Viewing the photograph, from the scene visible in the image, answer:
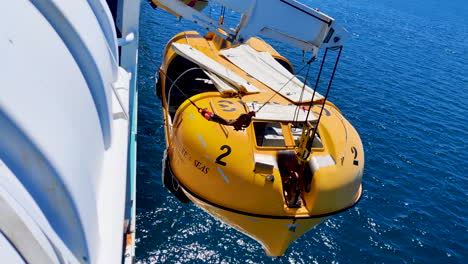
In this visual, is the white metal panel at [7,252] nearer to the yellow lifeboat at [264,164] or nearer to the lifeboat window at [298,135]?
the yellow lifeboat at [264,164]

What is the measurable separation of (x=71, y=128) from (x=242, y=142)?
544cm

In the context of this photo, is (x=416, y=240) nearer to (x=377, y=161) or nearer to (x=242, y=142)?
(x=377, y=161)

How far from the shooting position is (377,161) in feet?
51.7

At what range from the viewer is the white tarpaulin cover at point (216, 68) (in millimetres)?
10409

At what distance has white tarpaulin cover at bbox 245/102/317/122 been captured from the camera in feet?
29.6

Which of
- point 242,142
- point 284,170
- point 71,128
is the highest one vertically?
point 71,128

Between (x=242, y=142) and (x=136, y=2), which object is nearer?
(x=242, y=142)

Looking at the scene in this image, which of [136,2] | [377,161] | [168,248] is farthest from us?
[377,161]

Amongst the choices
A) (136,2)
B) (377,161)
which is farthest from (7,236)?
(377,161)

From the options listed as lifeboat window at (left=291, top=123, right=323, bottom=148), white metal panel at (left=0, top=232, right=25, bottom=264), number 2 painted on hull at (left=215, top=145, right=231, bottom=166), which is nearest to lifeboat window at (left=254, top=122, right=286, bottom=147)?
lifeboat window at (left=291, top=123, right=323, bottom=148)

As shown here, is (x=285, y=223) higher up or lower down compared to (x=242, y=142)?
lower down

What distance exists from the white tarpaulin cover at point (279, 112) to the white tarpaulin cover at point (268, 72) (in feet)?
2.64

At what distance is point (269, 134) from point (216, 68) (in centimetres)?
300

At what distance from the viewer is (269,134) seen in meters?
9.41
